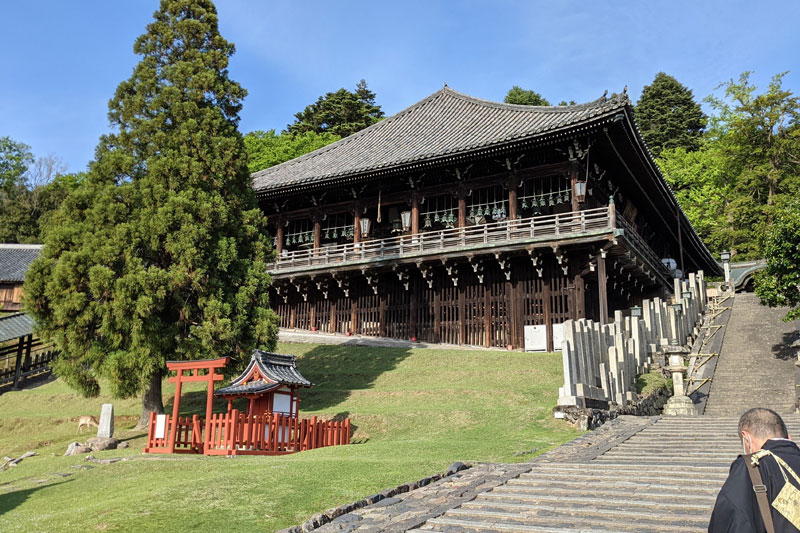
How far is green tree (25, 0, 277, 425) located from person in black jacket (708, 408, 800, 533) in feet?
50.5

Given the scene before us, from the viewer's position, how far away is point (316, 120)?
5756 cm

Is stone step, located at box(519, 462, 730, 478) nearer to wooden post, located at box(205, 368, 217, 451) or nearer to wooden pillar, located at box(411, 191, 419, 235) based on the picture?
wooden post, located at box(205, 368, 217, 451)

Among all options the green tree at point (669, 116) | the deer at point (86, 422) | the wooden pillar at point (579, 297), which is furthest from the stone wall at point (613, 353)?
the green tree at point (669, 116)

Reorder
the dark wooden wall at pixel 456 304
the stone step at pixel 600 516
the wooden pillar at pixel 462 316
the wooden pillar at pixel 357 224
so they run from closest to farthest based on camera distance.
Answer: the stone step at pixel 600 516
the dark wooden wall at pixel 456 304
the wooden pillar at pixel 462 316
the wooden pillar at pixel 357 224

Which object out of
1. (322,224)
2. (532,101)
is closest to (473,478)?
(322,224)

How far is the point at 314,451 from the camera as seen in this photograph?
12.3m

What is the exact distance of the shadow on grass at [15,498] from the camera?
28.7 ft

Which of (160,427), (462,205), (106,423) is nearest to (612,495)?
(160,427)

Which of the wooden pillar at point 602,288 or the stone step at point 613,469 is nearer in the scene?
the stone step at point 613,469

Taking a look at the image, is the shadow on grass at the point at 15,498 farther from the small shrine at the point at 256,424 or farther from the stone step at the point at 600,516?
the stone step at the point at 600,516

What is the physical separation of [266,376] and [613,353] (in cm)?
794

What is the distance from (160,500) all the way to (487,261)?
759 inches

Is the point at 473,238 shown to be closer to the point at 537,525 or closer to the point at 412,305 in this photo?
the point at 412,305

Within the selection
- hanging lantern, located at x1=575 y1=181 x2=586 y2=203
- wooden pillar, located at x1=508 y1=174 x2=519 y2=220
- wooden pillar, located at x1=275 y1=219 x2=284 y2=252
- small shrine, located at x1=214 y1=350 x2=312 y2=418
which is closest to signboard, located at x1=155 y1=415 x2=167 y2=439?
small shrine, located at x1=214 y1=350 x2=312 y2=418
